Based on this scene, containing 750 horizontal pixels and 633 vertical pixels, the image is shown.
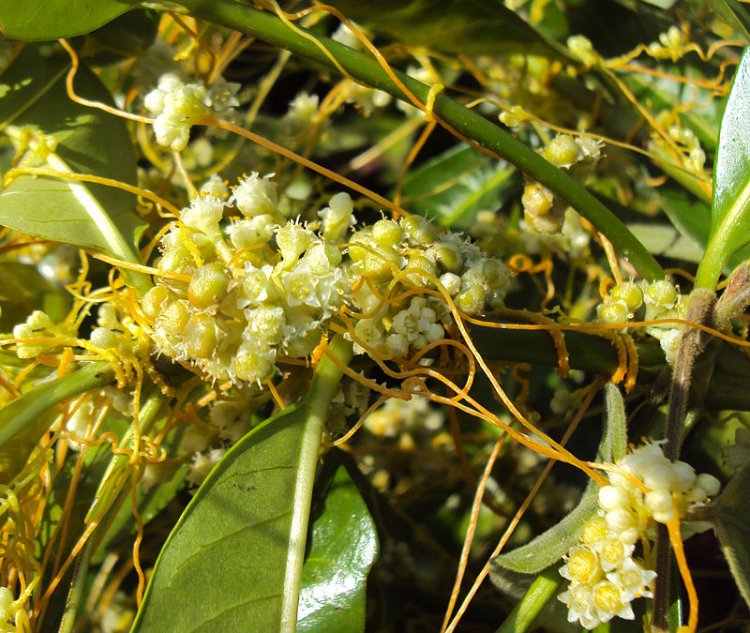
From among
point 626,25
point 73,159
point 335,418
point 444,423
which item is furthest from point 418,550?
point 626,25

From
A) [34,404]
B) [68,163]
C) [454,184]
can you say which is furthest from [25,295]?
[454,184]

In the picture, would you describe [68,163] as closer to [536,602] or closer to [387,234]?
[387,234]

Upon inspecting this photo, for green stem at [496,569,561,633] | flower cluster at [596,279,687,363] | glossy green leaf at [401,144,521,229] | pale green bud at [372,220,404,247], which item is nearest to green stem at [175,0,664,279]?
flower cluster at [596,279,687,363]

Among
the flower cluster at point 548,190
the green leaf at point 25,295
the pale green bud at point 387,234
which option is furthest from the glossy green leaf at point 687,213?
the green leaf at point 25,295

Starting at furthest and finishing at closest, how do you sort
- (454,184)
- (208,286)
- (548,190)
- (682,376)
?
(454,184) < (548,190) < (682,376) < (208,286)

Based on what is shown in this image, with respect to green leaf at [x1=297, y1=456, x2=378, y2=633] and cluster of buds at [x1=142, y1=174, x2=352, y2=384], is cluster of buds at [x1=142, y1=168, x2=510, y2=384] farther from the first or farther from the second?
green leaf at [x1=297, y1=456, x2=378, y2=633]

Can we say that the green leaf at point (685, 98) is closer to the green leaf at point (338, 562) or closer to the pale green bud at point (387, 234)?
the pale green bud at point (387, 234)

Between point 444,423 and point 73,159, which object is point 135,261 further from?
point 444,423
